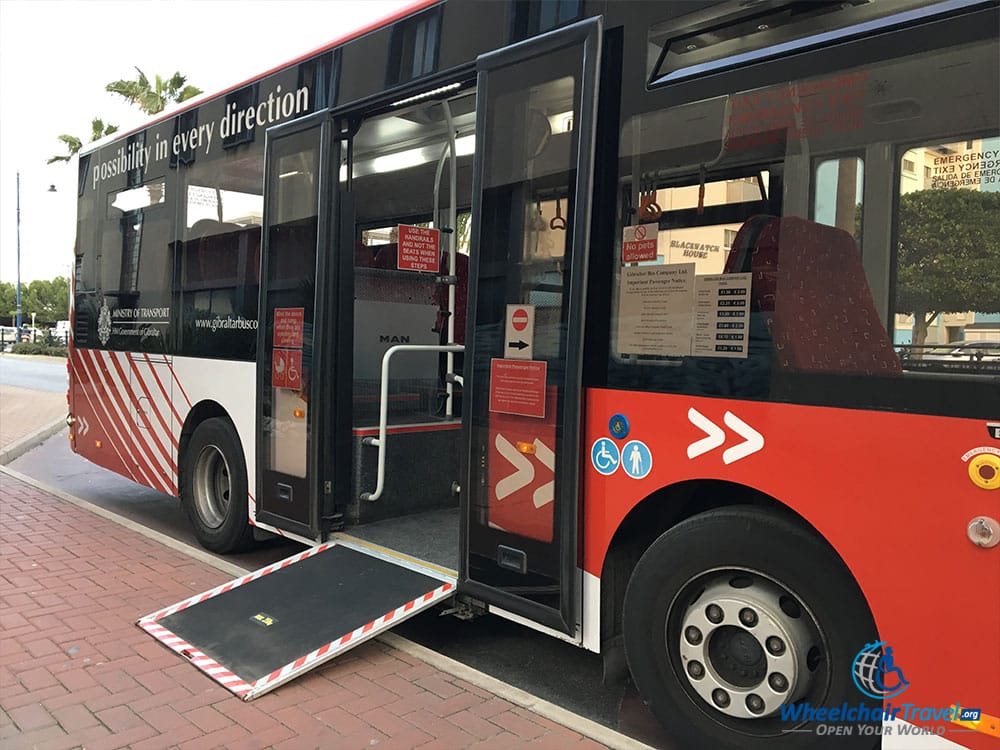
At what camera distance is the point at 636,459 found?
125 inches

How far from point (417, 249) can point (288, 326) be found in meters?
1.12

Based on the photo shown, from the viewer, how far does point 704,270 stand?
304cm

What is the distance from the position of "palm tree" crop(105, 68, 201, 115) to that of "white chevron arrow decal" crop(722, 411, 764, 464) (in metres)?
29.9

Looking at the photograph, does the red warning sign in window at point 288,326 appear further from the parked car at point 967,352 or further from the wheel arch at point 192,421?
the parked car at point 967,352

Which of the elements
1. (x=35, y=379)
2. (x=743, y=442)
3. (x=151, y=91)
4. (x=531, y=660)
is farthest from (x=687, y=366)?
(x=151, y=91)

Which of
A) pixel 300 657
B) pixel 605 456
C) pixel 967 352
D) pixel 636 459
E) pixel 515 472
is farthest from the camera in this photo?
pixel 300 657

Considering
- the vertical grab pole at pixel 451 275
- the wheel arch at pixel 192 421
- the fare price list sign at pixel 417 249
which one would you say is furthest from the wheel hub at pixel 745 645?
the wheel arch at pixel 192 421

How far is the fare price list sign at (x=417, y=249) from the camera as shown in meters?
5.62

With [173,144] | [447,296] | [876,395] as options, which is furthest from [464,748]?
[173,144]

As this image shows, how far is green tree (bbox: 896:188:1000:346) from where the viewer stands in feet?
8.04

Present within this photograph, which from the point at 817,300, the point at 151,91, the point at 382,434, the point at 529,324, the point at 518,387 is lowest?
the point at 382,434

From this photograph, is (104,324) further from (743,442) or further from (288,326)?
(743,442)

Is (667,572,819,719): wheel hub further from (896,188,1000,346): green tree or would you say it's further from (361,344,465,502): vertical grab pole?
(361,344,465,502): vertical grab pole

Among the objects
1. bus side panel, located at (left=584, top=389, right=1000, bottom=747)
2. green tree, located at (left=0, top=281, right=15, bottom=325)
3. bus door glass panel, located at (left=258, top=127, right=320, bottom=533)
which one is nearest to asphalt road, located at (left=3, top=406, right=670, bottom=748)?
bus door glass panel, located at (left=258, top=127, right=320, bottom=533)
